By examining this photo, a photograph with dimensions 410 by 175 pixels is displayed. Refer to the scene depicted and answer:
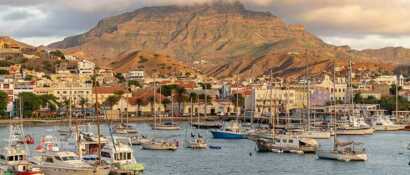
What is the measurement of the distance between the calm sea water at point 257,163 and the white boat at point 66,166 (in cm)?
747

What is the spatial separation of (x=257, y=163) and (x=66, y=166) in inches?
689

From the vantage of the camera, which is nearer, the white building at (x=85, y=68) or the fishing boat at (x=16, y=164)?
the fishing boat at (x=16, y=164)

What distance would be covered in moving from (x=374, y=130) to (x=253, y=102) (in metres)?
39.6

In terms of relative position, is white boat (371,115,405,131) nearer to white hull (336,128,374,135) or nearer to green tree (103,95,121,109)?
white hull (336,128,374,135)

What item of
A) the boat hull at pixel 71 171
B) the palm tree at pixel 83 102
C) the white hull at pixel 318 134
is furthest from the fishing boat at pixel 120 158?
the palm tree at pixel 83 102

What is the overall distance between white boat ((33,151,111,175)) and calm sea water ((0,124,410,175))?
24.5 ft

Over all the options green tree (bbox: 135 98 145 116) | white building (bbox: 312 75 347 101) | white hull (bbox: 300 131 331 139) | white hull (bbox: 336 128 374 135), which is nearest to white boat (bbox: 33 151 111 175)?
white hull (bbox: 300 131 331 139)

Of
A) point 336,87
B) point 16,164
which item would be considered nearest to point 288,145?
point 16,164

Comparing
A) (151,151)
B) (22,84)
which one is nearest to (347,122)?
(151,151)

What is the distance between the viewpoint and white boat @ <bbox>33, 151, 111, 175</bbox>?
40.4 m

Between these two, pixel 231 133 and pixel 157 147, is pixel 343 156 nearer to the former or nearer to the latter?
pixel 157 147

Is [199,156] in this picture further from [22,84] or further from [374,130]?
[22,84]

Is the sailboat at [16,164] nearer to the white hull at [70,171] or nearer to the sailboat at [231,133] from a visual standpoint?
the white hull at [70,171]

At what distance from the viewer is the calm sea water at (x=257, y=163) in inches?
1986
